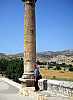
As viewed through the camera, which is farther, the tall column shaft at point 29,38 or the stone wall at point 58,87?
the tall column shaft at point 29,38

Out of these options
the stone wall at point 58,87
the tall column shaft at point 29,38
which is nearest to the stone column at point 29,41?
the tall column shaft at point 29,38

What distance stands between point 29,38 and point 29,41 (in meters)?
0.15

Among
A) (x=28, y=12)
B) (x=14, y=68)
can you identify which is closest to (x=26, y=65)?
(x=28, y=12)

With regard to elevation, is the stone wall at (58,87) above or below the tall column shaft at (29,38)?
below

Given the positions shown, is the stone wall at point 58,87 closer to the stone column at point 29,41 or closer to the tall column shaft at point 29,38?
the stone column at point 29,41

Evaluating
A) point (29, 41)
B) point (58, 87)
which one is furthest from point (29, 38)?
point (58, 87)

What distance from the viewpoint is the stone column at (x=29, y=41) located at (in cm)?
1578

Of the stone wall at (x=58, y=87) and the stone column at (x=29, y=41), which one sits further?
the stone column at (x=29, y=41)

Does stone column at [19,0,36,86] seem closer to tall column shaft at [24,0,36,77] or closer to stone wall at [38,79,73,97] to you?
tall column shaft at [24,0,36,77]

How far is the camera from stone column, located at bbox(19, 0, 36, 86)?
15.8 metres

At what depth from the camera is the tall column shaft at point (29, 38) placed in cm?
1578

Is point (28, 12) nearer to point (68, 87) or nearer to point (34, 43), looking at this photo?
point (34, 43)

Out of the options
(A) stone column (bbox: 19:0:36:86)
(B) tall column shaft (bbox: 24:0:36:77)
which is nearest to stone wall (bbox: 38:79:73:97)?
(A) stone column (bbox: 19:0:36:86)

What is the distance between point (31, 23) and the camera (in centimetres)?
1602
